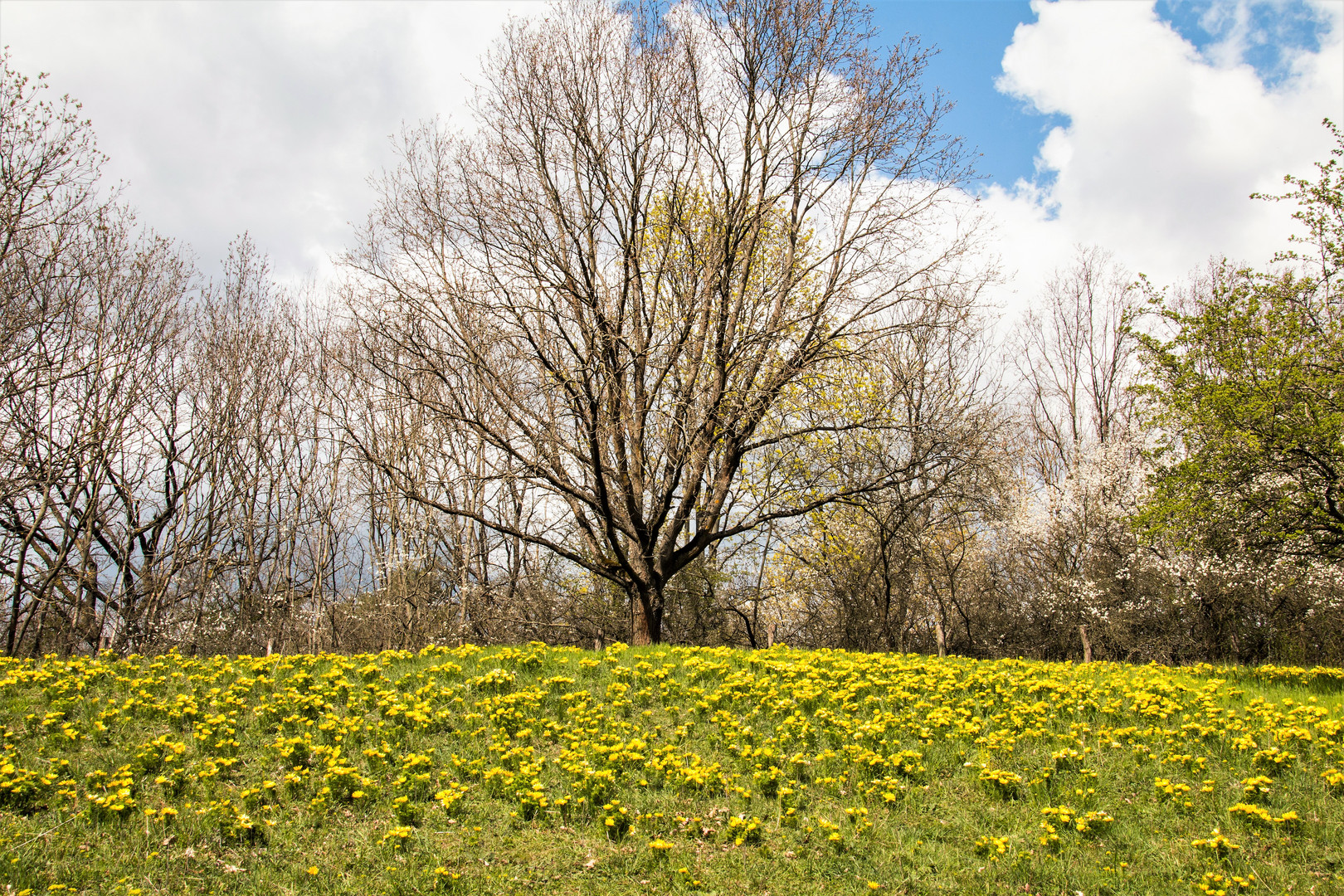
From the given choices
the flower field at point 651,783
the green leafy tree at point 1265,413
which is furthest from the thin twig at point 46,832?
the green leafy tree at point 1265,413

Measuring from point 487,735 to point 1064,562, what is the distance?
20.5 metres

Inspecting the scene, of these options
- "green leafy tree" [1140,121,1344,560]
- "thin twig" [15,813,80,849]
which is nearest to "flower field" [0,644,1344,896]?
"thin twig" [15,813,80,849]

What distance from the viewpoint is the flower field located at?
4.13m

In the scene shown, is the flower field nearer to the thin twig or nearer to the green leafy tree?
the thin twig

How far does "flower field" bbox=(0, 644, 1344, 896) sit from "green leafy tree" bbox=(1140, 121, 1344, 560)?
16.3 feet

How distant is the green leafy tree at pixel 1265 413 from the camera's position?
10422mm

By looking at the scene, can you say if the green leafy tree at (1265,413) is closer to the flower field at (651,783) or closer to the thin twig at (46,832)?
the flower field at (651,783)

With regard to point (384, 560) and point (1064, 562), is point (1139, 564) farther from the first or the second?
point (384, 560)

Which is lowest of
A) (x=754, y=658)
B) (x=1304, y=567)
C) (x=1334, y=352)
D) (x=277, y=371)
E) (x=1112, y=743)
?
(x=1112, y=743)

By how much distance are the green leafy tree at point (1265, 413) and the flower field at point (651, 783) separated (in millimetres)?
4959

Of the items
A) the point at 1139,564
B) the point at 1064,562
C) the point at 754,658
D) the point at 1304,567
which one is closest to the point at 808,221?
the point at 754,658

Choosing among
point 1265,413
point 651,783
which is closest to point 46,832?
point 651,783

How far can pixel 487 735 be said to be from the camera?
5781 millimetres

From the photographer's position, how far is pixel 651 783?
203 inches
